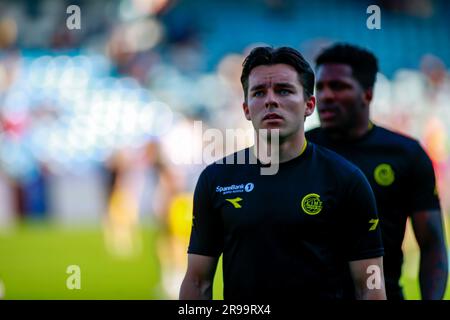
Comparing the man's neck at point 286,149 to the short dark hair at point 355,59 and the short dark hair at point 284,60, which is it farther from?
the short dark hair at point 355,59

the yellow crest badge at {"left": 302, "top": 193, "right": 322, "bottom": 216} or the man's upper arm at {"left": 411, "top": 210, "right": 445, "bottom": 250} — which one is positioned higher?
the yellow crest badge at {"left": 302, "top": 193, "right": 322, "bottom": 216}

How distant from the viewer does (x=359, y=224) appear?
301 cm

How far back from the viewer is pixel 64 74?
9758mm

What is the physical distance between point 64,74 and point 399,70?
4.34 metres

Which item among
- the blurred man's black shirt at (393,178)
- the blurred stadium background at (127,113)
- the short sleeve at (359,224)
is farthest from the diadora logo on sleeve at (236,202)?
the blurred stadium background at (127,113)

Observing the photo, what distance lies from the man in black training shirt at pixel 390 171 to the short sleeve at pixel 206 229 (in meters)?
1.10

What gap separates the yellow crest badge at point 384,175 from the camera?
400 cm

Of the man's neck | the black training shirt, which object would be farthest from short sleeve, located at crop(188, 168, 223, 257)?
the man's neck

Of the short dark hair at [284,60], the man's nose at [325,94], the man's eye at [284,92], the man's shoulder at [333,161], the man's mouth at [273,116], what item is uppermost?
the man's nose at [325,94]

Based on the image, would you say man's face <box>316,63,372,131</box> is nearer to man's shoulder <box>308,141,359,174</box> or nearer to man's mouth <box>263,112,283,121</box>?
man's shoulder <box>308,141,359,174</box>

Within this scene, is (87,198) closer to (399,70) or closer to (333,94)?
(399,70)

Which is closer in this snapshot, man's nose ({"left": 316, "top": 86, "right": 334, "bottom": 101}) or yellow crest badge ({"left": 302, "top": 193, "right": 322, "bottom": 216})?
yellow crest badge ({"left": 302, "top": 193, "right": 322, "bottom": 216})

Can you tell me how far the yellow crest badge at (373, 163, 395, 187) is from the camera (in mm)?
4000

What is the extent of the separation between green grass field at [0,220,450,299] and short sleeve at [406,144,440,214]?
4.46 m
